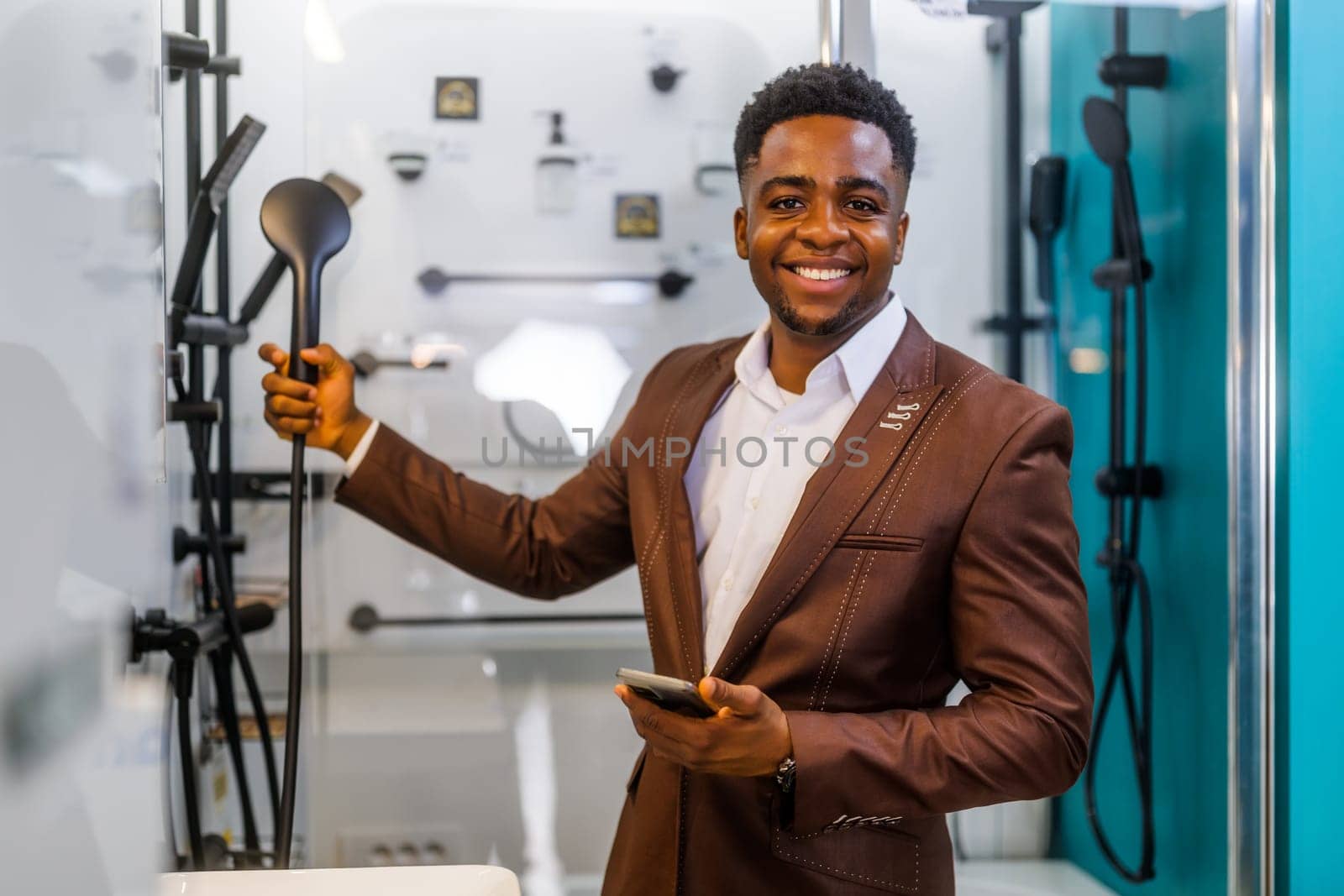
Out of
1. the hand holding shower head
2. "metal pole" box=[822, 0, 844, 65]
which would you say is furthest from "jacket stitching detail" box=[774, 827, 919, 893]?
"metal pole" box=[822, 0, 844, 65]

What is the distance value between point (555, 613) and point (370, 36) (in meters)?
0.92

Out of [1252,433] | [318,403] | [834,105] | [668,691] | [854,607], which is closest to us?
[668,691]

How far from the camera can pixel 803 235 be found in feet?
4.05

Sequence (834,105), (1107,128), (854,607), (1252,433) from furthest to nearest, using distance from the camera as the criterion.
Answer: (1107,128)
(1252,433)
(834,105)
(854,607)

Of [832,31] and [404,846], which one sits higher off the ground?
[832,31]

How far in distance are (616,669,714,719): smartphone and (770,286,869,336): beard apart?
1.60 feet

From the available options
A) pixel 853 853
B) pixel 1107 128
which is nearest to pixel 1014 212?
pixel 1107 128

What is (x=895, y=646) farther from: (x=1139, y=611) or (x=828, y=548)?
(x=1139, y=611)

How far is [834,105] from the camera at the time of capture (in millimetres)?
1242

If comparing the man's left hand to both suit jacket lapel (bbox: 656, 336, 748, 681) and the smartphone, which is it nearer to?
the smartphone

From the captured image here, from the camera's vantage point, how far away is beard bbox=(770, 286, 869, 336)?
1246 millimetres

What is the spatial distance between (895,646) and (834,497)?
0.18 meters

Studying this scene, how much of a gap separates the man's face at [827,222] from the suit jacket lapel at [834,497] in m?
0.12

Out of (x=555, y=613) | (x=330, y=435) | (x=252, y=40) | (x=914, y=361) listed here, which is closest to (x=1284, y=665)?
(x=914, y=361)
